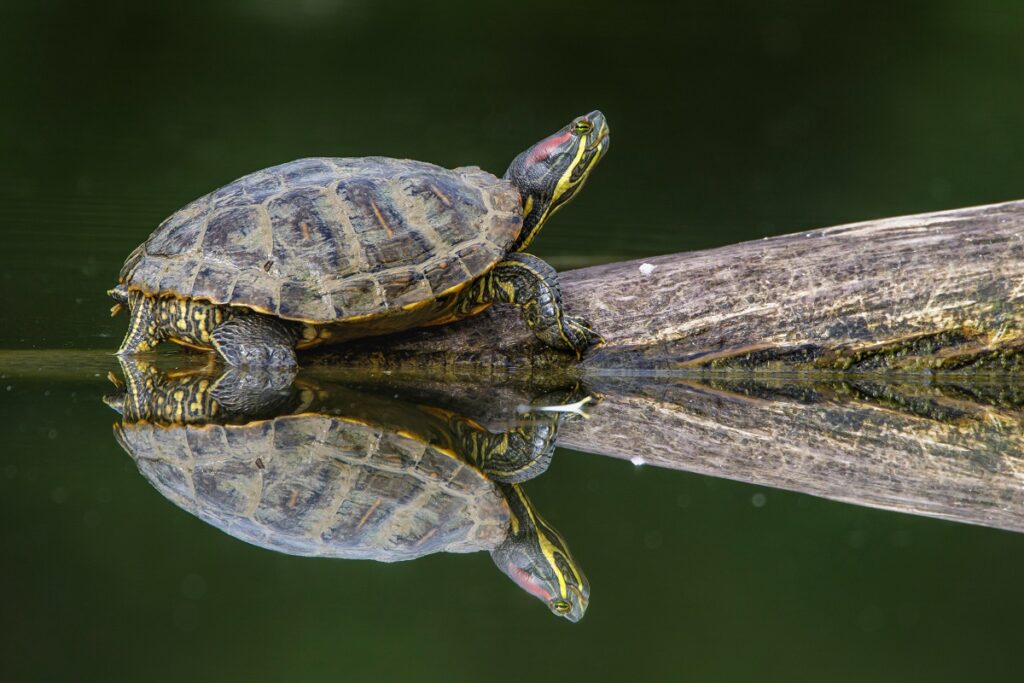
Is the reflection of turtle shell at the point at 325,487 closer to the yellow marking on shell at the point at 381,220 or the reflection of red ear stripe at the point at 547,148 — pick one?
the yellow marking on shell at the point at 381,220

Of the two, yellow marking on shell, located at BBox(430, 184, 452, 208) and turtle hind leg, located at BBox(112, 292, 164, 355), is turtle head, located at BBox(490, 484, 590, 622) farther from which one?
turtle hind leg, located at BBox(112, 292, 164, 355)

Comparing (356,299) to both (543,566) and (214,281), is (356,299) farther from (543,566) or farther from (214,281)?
(543,566)

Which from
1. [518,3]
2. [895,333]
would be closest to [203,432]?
[895,333]

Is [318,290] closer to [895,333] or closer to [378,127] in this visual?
[895,333]

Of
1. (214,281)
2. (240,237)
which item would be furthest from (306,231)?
(214,281)

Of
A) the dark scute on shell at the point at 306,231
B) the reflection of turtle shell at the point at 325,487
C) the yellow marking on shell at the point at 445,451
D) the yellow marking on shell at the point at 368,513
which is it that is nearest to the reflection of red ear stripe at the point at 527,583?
the reflection of turtle shell at the point at 325,487
